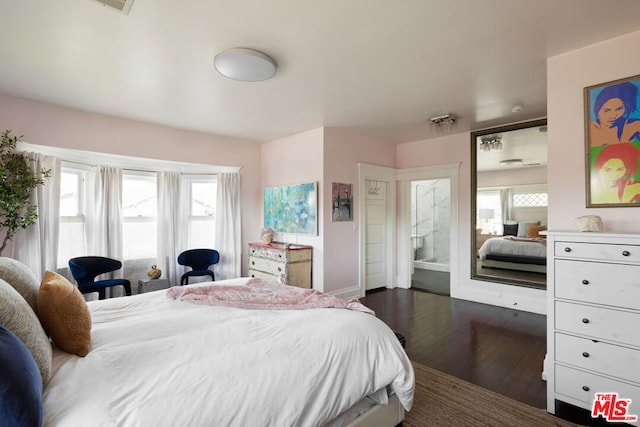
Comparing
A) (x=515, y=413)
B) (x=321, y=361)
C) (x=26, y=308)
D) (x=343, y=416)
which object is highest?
(x=26, y=308)

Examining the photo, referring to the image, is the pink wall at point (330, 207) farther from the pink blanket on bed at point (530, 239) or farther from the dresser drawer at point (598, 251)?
the dresser drawer at point (598, 251)

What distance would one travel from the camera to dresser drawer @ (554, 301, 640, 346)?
1787 millimetres

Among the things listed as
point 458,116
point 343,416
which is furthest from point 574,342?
point 458,116

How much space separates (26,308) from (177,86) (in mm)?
2434

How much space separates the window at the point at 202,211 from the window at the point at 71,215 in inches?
53.9

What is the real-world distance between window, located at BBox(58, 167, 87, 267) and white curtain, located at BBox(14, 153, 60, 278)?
8.9 inches

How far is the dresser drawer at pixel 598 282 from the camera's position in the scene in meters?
1.79

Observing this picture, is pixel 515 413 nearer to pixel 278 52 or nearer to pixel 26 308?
pixel 26 308

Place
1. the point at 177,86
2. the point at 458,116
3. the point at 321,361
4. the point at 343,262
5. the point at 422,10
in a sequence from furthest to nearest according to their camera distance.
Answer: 1. the point at 343,262
2. the point at 458,116
3. the point at 177,86
4. the point at 422,10
5. the point at 321,361

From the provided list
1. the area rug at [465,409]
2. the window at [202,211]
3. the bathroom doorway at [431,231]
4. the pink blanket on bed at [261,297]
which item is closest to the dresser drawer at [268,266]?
the window at [202,211]

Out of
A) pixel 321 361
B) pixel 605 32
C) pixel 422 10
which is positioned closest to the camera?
pixel 321 361

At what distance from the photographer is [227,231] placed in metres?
4.96

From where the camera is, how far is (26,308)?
1216mm

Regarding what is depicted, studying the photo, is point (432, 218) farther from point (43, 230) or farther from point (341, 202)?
point (43, 230)
